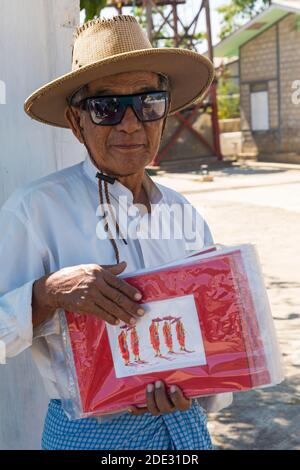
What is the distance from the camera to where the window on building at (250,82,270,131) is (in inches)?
853

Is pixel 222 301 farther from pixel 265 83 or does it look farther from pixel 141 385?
pixel 265 83

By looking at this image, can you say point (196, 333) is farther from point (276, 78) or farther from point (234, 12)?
point (234, 12)

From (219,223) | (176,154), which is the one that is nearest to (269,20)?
(176,154)

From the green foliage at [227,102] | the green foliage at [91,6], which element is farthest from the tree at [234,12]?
the green foliage at [91,6]

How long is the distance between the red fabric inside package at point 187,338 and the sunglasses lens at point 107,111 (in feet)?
1.29

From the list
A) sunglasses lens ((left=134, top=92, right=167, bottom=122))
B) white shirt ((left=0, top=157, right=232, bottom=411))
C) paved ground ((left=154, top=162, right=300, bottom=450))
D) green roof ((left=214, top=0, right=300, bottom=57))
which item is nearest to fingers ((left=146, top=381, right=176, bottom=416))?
white shirt ((left=0, top=157, right=232, bottom=411))

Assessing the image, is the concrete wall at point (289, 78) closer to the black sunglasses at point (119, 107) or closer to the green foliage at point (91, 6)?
the green foliage at point (91, 6)

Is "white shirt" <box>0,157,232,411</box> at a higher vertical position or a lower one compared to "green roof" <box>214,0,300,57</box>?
lower

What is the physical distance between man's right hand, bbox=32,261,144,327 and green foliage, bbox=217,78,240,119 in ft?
86.0

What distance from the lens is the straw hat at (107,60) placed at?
1698mm

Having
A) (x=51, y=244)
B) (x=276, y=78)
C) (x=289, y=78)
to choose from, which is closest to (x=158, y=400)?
(x=51, y=244)

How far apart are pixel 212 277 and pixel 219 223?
28.9 feet

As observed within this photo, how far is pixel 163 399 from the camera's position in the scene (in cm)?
155

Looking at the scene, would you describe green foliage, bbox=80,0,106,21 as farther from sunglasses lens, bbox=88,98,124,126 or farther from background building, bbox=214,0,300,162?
background building, bbox=214,0,300,162
